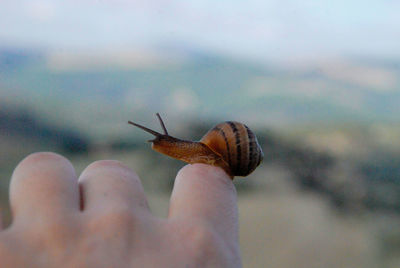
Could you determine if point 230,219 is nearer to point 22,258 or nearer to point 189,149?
point 22,258

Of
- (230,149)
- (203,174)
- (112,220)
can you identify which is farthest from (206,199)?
(230,149)

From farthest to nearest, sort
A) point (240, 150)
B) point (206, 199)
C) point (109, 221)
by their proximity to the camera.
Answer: point (240, 150), point (206, 199), point (109, 221)

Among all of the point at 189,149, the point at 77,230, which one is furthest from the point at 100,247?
the point at 189,149

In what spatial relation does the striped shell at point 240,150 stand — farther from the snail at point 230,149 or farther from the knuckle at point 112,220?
the knuckle at point 112,220

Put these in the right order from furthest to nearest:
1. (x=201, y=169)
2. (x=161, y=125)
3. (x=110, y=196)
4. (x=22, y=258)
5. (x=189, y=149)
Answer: (x=161, y=125), (x=189, y=149), (x=201, y=169), (x=110, y=196), (x=22, y=258)

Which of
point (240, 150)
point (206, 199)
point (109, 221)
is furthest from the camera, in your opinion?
point (240, 150)

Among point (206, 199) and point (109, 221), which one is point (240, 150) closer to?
point (206, 199)

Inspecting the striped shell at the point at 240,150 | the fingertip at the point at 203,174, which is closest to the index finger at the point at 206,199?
the fingertip at the point at 203,174
